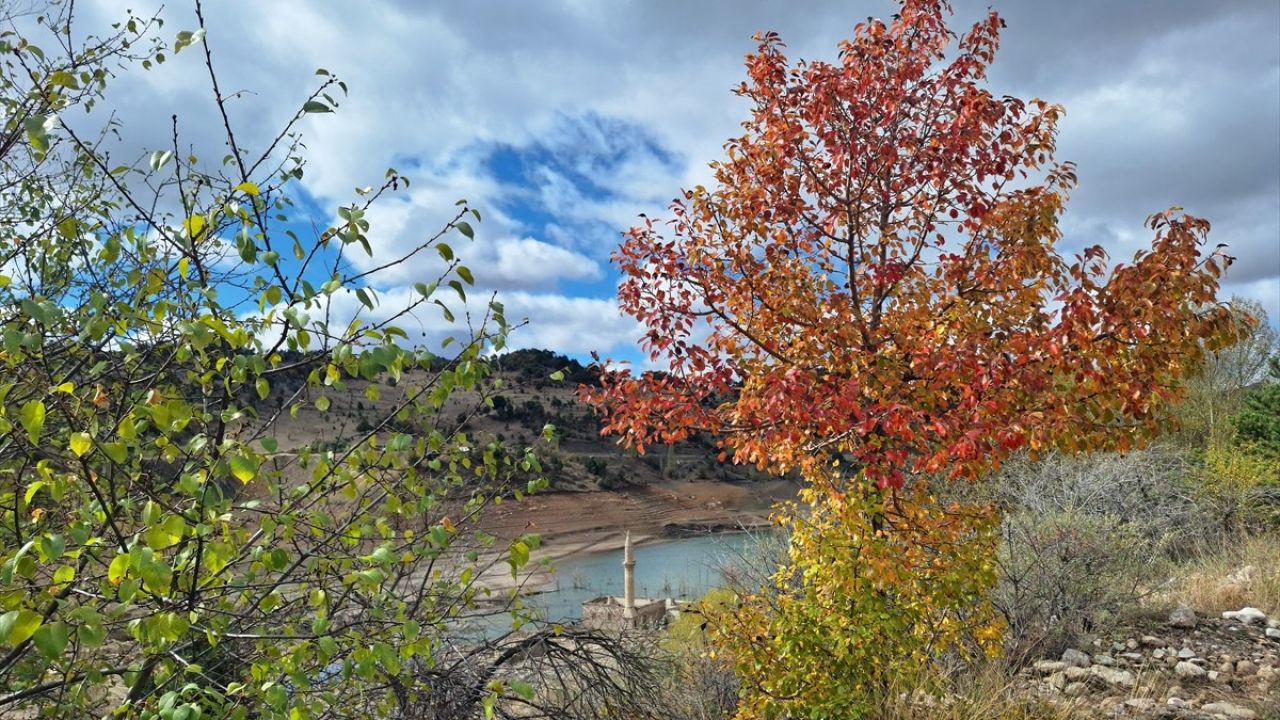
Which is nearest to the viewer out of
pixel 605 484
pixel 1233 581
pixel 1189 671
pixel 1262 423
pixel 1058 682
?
pixel 1058 682

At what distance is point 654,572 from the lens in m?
23.5

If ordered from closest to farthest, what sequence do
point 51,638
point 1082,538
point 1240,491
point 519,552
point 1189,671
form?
point 51,638 < point 519,552 < point 1189,671 < point 1082,538 < point 1240,491

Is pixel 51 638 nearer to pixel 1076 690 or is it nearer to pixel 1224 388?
pixel 1076 690

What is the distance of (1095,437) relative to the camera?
4.87 metres

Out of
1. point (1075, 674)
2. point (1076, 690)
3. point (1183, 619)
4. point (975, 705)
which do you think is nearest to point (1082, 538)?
point (1183, 619)

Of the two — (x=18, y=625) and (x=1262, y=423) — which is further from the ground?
(x=1262, y=423)

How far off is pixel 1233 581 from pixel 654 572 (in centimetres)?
1459

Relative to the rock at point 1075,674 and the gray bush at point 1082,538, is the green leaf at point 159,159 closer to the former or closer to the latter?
the gray bush at point 1082,538

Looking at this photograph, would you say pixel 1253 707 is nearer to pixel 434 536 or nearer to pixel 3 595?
pixel 434 536

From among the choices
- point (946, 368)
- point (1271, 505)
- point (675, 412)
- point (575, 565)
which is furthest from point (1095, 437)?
point (575, 565)

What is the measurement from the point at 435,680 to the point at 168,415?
2974 millimetres

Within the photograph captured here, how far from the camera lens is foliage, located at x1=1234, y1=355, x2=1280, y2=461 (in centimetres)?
1752

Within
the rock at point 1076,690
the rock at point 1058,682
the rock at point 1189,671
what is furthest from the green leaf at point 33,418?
the rock at point 1189,671

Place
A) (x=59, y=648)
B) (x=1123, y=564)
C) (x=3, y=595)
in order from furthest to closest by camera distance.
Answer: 1. (x=1123, y=564)
2. (x=3, y=595)
3. (x=59, y=648)
